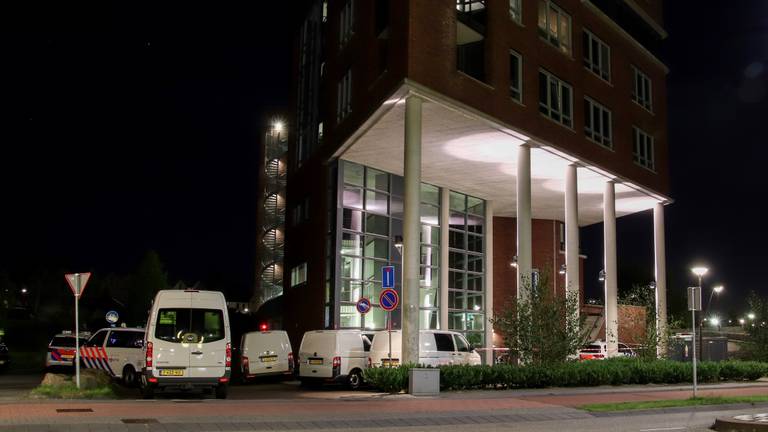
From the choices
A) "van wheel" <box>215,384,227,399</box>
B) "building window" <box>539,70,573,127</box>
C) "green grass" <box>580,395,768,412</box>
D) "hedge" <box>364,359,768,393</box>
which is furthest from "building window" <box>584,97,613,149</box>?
"van wheel" <box>215,384,227,399</box>

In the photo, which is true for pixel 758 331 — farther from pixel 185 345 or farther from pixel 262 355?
pixel 185 345

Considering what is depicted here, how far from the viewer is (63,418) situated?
547 inches

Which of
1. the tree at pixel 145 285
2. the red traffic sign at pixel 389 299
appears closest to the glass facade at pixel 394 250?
the red traffic sign at pixel 389 299

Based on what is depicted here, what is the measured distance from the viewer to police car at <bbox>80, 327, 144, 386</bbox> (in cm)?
2477

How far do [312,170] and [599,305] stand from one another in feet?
82.9

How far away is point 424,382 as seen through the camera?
21297 mm

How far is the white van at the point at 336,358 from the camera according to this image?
24797 mm

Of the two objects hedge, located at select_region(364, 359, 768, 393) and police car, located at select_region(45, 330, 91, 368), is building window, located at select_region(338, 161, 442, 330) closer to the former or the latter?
police car, located at select_region(45, 330, 91, 368)

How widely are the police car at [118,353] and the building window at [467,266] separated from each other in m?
18.2

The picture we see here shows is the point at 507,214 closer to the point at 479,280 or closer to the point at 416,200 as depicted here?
the point at 479,280

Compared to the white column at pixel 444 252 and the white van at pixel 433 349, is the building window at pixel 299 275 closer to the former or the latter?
the white column at pixel 444 252

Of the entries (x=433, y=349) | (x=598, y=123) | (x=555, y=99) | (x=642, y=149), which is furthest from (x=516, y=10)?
(x=433, y=349)

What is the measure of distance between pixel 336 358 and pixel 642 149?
22917 mm

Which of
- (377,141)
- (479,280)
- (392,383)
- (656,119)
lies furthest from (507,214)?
(392,383)
